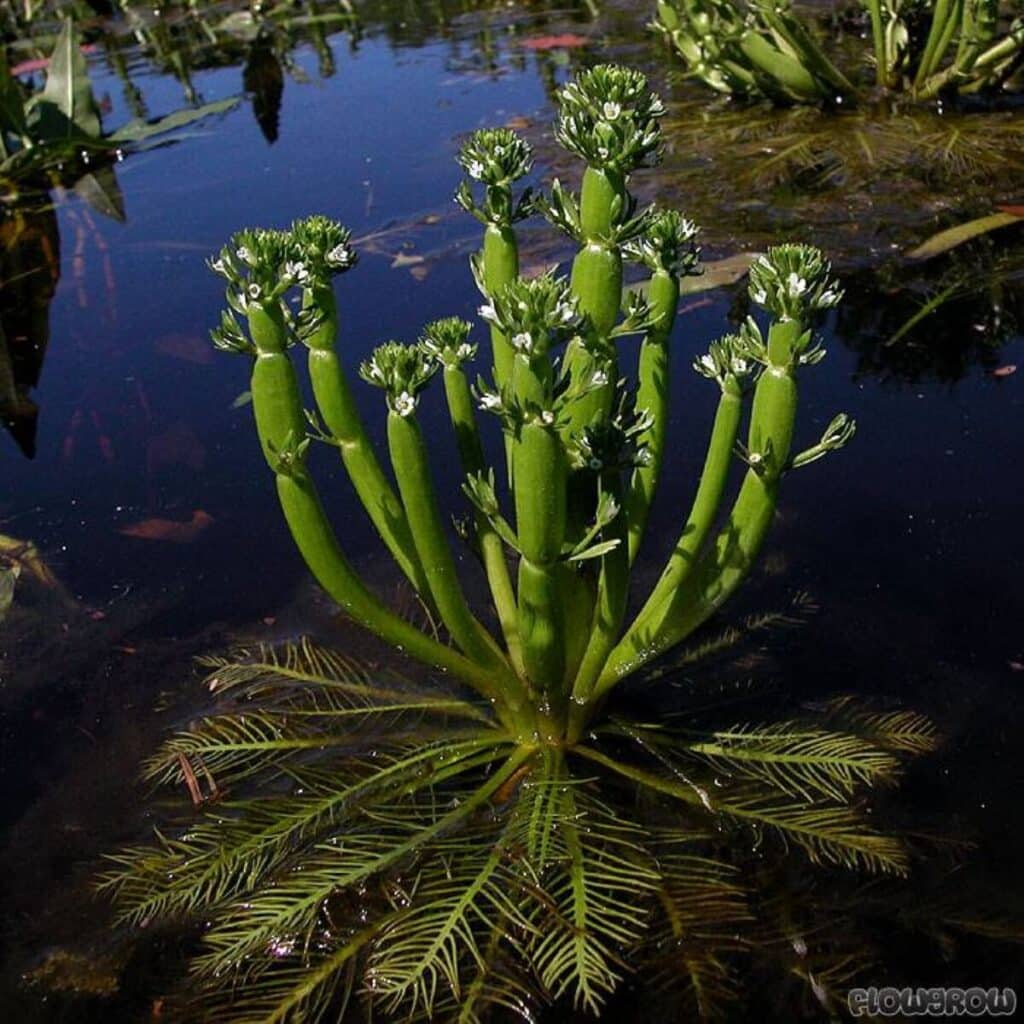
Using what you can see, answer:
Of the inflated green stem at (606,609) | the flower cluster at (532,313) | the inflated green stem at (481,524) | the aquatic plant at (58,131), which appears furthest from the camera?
the aquatic plant at (58,131)

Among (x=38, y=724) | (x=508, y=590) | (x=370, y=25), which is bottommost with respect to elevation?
(x=370, y=25)

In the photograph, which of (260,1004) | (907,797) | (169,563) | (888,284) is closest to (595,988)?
(260,1004)

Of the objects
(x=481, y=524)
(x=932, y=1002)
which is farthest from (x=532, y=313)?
(x=932, y=1002)

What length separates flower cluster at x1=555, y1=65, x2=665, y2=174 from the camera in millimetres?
1728

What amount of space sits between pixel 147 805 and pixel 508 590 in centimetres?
72

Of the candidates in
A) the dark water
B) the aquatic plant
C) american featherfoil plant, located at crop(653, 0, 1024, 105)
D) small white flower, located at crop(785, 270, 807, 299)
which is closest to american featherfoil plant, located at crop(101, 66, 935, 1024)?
small white flower, located at crop(785, 270, 807, 299)

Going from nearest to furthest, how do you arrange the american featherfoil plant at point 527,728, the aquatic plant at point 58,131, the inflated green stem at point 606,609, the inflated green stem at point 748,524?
the american featherfoil plant at point 527,728 < the inflated green stem at point 748,524 < the inflated green stem at point 606,609 < the aquatic plant at point 58,131

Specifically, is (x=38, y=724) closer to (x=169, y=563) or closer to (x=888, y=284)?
(x=169, y=563)

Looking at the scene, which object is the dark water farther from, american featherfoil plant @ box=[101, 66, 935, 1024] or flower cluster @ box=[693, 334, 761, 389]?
flower cluster @ box=[693, 334, 761, 389]

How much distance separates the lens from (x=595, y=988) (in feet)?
5.47

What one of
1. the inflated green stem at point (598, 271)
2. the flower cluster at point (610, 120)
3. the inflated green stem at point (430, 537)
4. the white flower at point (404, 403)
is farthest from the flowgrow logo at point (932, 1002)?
the flower cluster at point (610, 120)

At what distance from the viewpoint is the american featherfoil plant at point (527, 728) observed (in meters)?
1.71

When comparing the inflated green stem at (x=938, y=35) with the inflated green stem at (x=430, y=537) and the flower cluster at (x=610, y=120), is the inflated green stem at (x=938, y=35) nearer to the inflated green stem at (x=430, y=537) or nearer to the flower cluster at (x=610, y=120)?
the flower cluster at (x=610, y=120)

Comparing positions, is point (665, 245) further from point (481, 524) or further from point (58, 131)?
point (58, 131)
